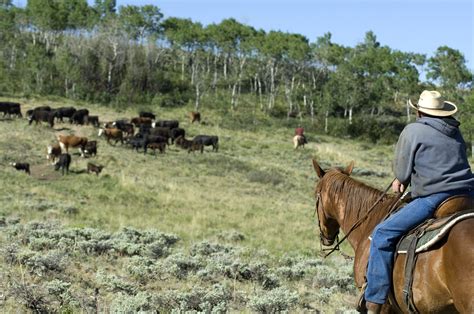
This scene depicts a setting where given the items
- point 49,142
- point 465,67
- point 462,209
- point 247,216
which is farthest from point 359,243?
point 465,67

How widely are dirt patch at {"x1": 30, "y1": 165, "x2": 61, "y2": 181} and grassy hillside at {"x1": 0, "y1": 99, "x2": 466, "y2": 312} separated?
0.08m

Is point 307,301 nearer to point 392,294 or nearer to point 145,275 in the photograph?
point 145,275

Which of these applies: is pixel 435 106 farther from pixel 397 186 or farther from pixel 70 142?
pixel 70 142

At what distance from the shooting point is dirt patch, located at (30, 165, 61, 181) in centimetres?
2272

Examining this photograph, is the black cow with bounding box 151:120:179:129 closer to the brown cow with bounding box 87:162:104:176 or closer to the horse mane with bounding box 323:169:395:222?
the brown cow with bounding box 87:162:104:176

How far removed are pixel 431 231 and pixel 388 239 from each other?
40cm

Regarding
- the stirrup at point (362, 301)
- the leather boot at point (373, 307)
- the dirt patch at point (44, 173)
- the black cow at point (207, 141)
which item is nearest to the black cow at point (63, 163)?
the dirt patch at point (44, 173)

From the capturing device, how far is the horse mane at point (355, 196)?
538 cm

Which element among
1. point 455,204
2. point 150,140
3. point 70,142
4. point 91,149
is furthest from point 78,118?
point 455,204

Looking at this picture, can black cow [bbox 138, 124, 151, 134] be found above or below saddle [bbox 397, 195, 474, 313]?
below

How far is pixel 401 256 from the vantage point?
4559 millimetres

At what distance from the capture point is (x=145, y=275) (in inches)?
354

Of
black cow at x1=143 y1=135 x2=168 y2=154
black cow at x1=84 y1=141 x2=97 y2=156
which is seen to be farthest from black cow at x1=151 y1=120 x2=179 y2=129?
black cow at x1=84 y1=141 x2=97 y2=156

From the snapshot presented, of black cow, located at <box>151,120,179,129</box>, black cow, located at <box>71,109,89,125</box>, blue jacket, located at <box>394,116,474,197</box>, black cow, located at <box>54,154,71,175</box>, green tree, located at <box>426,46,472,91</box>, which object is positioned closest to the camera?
blue jacket, located at <box>394,116,474,197</box>
